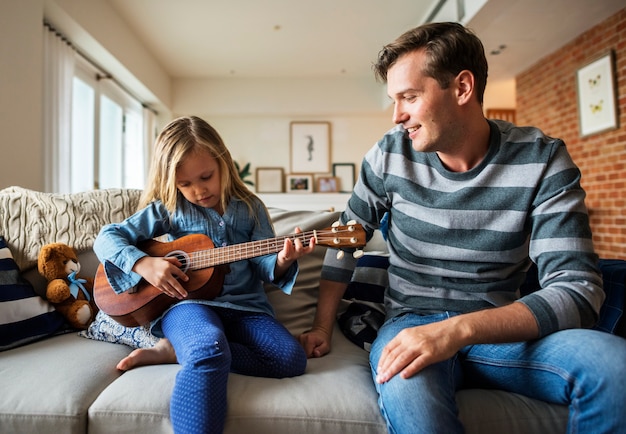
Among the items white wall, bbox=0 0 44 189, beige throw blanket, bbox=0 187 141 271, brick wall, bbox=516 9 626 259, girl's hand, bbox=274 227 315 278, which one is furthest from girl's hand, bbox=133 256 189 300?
brick wall, bbox=516 9 626 259

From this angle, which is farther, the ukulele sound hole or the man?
the ukulele sound hole

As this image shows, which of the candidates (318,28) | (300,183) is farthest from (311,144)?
(318,28)

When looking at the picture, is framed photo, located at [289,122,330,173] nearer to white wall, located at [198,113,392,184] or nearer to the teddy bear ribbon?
white wall, located at [198,113,392,184]

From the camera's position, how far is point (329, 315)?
4.24 feet

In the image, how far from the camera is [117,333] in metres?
1.32

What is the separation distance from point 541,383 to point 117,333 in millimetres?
1107

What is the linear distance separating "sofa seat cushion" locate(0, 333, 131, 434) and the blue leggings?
0.19m

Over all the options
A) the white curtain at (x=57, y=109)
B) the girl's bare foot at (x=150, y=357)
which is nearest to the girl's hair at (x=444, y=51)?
the girl's bare foot at (x=150, y=357)

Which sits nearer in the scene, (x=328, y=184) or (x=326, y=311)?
(x=326, y=311)

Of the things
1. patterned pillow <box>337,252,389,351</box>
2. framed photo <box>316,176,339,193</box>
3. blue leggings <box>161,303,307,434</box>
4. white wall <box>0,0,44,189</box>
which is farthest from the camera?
framed photo <box>316,176,339,193</box>

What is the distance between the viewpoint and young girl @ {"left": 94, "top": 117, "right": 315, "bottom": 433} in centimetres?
95

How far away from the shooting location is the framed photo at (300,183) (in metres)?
7.03

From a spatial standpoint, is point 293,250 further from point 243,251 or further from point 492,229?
point 492,229

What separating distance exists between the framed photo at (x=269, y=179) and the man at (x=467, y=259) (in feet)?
18.9
